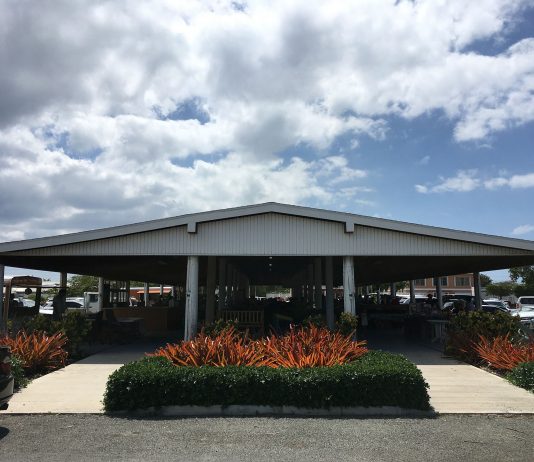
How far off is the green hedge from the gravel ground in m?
0.33

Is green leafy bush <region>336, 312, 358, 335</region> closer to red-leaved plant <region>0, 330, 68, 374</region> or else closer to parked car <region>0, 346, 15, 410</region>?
red-leaved plant <region>0, 330, 68, 374</region>

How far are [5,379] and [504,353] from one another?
365 inches

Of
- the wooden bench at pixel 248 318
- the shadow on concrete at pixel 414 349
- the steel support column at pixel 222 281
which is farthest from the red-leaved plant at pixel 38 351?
the shadow on concrete at pixel 414 349

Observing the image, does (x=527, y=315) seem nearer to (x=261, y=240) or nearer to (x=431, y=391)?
(x=261, y=240)

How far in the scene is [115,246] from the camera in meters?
13.2

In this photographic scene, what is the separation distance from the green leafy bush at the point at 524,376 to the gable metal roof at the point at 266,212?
4.09m

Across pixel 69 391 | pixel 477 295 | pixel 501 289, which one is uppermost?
pixel 501 289

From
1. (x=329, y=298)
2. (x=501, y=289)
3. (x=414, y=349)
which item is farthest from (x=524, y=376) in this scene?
(x=501, y=289)

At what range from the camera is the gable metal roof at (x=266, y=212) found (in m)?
12.8

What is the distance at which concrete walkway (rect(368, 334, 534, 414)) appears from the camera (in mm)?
7586

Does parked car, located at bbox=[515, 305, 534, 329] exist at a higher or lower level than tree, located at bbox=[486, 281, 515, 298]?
lower

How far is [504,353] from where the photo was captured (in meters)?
10.6

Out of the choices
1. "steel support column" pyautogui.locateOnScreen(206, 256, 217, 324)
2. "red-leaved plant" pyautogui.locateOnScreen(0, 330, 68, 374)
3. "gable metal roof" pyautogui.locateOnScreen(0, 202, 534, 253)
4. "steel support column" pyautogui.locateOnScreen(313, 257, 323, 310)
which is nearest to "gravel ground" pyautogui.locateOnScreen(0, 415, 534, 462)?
"red-leaved plant" pyautogui.locateOnScreen(0, 330, 68, 374)

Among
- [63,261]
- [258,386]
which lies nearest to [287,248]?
[258,386]
